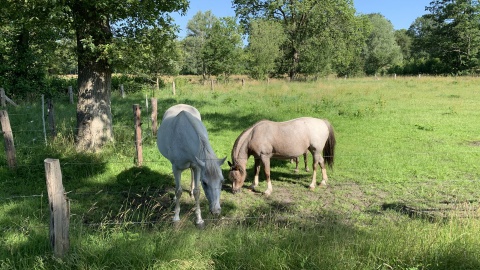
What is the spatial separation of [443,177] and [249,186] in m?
4.26

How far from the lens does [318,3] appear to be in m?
36.8

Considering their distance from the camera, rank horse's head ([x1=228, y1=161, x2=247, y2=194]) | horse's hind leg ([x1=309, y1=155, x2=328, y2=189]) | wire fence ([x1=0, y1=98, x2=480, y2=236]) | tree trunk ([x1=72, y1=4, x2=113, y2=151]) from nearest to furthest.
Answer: wire fence ([x1=0, y1=98, x2=480, y2=236])
horse's head ([x1=228, y1=161, x2=247, y2=194])
horse's hind leg ([x1=309, y1=155, x2=328, y2=189])
tree trunk ([x1=72, y1=4, x2=113, y2=151])

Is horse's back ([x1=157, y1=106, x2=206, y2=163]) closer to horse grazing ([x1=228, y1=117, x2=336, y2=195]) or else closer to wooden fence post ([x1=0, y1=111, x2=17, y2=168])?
horse grazing ([x1=228, y1=117, x2=336, y2=195])

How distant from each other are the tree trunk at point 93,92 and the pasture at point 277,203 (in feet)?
1.41

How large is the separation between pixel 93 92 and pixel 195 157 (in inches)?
183

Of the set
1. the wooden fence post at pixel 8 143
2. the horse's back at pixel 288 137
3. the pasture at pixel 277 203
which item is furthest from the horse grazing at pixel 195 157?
the wooden fence post at pixel 8 143

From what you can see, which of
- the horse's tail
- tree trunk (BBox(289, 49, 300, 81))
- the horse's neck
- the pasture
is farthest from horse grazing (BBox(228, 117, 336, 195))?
tree trunk (BBox(289, 49, 300, 81))

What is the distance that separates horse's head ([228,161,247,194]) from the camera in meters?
6.81

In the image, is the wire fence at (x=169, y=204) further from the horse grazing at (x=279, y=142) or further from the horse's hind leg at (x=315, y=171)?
the horse grazing at (x=279, y=142)

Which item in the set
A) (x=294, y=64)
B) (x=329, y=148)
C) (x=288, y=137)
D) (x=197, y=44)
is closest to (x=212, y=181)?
(x=288, y=137)

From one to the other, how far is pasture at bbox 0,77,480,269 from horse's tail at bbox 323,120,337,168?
1.40 feet

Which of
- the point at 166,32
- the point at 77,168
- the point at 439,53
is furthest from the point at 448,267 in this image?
the point at 439,53

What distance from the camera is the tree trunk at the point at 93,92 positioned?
7.92 meters

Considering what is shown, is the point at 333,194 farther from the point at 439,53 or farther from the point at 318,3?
the point at 439,53
